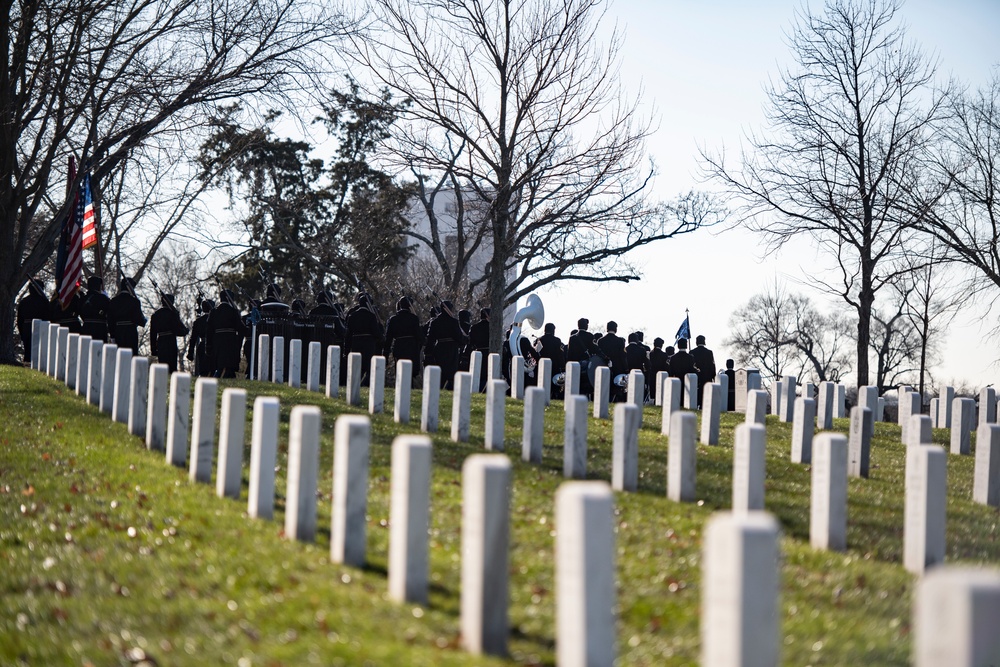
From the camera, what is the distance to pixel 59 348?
64.6 ft

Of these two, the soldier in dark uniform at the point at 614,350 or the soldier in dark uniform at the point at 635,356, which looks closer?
the soldier in dark uniform at the point at 614,350

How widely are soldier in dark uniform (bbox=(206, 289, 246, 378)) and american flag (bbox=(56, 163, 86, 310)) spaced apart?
2893mm

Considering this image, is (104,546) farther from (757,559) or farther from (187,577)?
(757,559)

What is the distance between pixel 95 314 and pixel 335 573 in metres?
18.6

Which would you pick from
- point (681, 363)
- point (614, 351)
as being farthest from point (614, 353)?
point (681, 363)

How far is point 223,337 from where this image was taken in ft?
78.8

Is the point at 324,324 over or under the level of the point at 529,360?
over

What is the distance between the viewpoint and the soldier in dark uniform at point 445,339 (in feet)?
79.0

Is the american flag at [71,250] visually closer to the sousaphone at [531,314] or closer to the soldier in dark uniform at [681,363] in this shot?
the sousaphone at [531,314]

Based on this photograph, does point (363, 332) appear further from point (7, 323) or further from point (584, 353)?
point (7, 323)

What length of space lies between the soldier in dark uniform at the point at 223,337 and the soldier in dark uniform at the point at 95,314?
2.04 m

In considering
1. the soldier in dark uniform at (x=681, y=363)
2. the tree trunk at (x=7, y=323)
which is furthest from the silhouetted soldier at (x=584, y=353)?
the tree trunk at (x=7, y=323)

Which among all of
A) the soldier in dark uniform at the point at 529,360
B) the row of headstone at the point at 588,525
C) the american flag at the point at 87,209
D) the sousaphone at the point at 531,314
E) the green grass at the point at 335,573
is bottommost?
the green grass at the point at 335,573

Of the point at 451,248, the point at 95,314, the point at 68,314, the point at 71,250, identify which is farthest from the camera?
the point at 451,248
